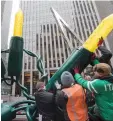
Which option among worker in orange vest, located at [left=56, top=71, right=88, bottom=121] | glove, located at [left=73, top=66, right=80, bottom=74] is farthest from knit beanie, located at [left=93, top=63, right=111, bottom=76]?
glove, located at [left=73, top=66, right=80, bottom=74]

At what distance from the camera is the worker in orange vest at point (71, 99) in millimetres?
3141

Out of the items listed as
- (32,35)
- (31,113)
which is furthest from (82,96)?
(32,35)

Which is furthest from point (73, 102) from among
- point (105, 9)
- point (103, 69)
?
point (105, 9)

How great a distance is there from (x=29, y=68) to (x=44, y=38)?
28.8ft

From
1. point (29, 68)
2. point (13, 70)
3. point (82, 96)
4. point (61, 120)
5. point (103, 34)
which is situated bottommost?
point (61, 120)

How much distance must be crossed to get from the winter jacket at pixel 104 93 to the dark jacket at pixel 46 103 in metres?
0.58

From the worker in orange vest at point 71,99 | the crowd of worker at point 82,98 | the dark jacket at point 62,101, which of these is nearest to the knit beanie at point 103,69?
the crowd of worker at point 82,98

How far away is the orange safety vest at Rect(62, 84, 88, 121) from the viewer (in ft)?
10.3

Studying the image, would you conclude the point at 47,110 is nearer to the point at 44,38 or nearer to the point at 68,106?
the point at 68,106

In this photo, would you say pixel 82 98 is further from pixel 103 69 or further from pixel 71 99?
pixel 103 69

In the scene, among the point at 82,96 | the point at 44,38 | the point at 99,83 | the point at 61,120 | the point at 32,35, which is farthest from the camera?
the point at 32,35

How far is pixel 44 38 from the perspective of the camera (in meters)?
59.9

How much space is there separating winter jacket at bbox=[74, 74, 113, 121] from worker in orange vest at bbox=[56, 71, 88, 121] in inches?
5.8

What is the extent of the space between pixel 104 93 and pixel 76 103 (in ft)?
1.23
